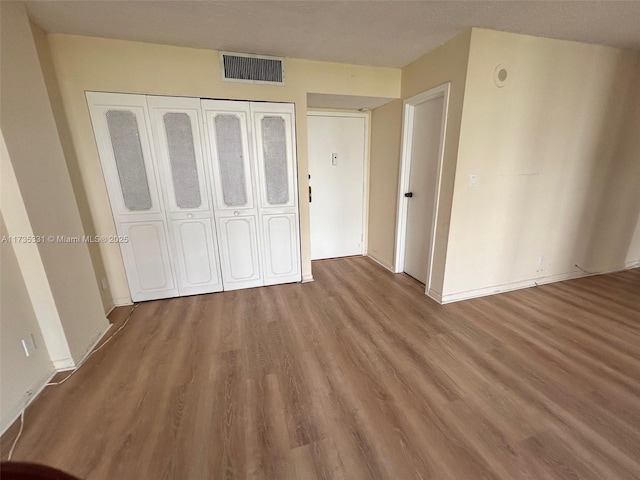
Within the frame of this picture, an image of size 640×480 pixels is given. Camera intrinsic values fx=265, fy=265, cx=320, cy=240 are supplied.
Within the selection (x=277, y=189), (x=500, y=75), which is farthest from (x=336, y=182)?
(x=500, y=75)

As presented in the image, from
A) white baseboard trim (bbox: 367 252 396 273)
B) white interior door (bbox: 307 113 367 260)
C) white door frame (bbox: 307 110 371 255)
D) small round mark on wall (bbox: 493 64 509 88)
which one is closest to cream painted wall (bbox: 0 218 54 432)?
white interior door (bbox: 307 113 367 260)

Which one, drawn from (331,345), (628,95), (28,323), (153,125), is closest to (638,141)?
(628,95)

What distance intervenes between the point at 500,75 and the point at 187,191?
310cm

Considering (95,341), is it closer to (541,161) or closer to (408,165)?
(408,165)

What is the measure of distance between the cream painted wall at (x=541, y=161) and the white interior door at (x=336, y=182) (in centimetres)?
175

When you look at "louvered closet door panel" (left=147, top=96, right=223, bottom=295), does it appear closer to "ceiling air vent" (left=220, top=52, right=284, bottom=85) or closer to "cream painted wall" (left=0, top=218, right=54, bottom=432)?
"ceiling air vent" (left=220, top=52, right=284, bottom=85)

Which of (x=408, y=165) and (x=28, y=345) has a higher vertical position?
(x=408, y=165)

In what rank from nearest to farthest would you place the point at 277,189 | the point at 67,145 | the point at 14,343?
the point at 14,343 → the point at 67,145 → the point at 277,189

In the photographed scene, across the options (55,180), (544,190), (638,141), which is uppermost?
(638,141)

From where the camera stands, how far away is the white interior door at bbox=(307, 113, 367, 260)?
370 centimetres

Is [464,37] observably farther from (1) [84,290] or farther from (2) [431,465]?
(1) [84,290]

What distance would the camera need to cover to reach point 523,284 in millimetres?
3047

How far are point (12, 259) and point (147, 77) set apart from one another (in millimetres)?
1811

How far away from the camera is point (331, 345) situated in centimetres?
214
